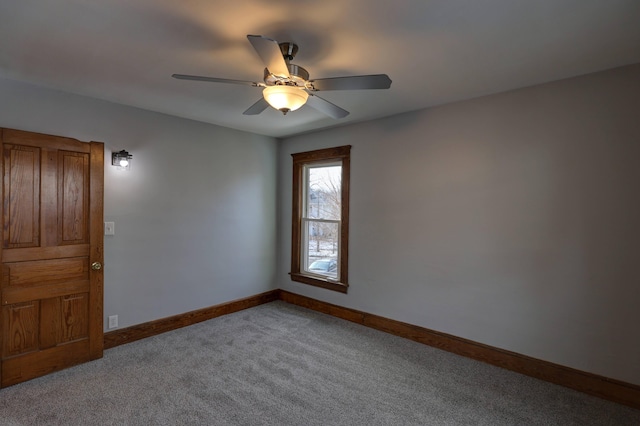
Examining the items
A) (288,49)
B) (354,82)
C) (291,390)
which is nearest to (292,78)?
(288,49)

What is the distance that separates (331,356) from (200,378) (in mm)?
1239

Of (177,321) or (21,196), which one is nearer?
(21,196)

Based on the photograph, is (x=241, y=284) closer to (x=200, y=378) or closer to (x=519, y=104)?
(x=200, y=378)

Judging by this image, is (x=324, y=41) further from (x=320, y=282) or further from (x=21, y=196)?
(x=320, y=282)

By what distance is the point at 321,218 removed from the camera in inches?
187

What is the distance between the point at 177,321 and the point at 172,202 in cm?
144

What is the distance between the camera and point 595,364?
2629 millimetres

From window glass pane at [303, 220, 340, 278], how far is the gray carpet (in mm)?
1250

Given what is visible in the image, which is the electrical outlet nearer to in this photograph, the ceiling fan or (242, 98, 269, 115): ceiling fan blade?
(242, 98, 269, 115): ceiling fan blade

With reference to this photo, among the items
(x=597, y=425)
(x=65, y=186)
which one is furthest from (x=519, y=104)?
(x=65, y=186)

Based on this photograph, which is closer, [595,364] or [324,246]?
[595,364]

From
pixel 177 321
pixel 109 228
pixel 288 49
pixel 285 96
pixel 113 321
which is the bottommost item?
pixel 177 321

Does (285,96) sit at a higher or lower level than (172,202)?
higher

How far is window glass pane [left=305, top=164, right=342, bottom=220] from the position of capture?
4559 millimetres
